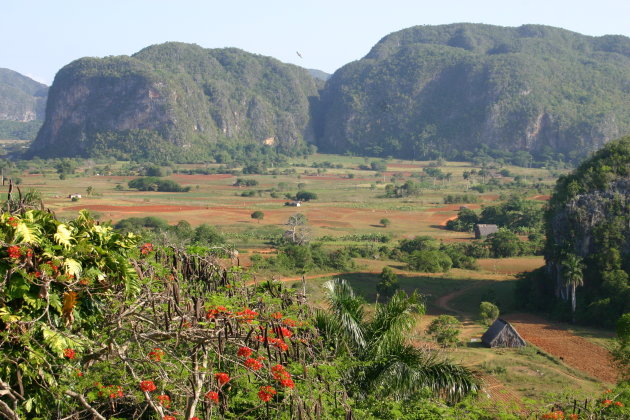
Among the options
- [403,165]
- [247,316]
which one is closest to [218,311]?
[247,316]

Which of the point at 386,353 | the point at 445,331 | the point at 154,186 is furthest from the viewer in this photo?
the point at 154,186

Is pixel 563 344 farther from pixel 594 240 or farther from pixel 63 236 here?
pixel 63 236

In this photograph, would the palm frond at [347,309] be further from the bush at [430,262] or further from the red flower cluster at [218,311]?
the bush at [430,262]

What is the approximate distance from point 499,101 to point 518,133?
15.8 m

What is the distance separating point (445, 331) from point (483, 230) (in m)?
32.5

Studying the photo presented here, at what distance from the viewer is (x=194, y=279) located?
1023cm

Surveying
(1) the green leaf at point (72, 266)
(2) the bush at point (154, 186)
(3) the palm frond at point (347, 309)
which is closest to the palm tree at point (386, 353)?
(3) the palm frond at point (347, 309)

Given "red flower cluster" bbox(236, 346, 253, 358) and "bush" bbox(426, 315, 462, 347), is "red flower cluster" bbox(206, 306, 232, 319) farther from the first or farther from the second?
"bush" bbox(426, 315, 462, 347)

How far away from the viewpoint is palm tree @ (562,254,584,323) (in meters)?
31.8

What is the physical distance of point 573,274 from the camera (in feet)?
105

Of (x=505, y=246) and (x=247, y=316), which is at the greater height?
(x=247, y=316)

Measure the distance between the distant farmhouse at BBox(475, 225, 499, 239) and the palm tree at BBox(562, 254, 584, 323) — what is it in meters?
24.1

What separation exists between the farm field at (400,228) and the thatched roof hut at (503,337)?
52cm

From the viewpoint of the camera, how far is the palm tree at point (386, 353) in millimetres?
9922
